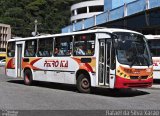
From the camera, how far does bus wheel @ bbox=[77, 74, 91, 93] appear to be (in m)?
17.2

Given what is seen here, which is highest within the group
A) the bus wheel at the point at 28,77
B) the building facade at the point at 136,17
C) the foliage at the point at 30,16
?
the foliage at the point at 30,16

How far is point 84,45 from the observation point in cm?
1741

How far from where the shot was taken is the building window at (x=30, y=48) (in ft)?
69.9

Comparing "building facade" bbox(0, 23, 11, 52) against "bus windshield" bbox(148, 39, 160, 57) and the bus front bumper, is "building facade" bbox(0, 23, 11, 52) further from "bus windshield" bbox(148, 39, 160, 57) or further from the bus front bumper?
the bus front bumper

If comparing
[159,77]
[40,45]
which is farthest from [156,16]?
[40,45]

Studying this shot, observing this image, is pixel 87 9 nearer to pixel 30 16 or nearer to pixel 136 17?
pixel 30 16

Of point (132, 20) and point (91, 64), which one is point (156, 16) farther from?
point (91, 64)

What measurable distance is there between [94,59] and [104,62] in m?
0.54

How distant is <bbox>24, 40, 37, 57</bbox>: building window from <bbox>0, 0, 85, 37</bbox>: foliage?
237 ft

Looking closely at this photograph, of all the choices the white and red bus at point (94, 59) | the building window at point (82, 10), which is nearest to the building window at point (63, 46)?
the white and red bus at point (94, 59)

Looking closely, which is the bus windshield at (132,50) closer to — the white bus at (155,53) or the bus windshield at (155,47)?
the white bus at (155,53)

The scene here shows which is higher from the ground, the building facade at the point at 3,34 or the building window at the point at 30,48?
the building facade at the point at 3,34

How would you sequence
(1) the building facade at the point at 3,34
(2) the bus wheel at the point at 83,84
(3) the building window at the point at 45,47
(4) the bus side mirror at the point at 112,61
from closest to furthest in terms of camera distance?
(4) the bus side mirror at the point at 112,61, (2) the bus wheel at the point at 83,84, (3) the building window at the point at 45,47, (1) the building facade at the point at 3,34

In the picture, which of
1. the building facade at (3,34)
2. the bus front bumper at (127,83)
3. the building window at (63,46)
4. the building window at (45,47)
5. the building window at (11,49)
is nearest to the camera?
the bus front bumper at (127,83)
